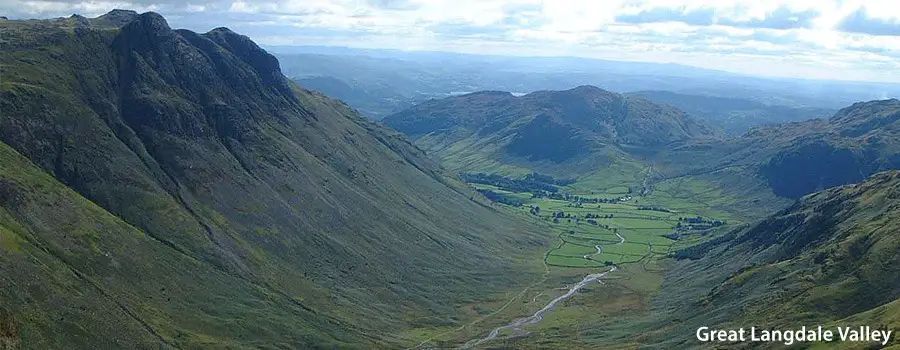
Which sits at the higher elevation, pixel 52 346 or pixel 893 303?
pixel 893 303

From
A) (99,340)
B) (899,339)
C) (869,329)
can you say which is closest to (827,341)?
(869,329)

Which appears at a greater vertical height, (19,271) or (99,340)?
(19,271)

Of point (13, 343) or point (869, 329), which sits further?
point (869, 329)

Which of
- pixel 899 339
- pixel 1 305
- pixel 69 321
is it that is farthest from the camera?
pixel 69 321

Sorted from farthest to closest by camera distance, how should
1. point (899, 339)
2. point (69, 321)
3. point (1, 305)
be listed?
point (69, 321)
point (1, 305)
point (899, 339)

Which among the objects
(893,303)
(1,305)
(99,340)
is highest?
(893,303)

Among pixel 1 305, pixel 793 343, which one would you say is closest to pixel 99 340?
pixel 1 305

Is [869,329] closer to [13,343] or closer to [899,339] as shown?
[899,339]

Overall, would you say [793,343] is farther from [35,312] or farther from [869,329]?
[35,312]

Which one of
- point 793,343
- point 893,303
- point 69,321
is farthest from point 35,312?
point 893,303

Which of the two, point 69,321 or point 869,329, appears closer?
point 869,329
